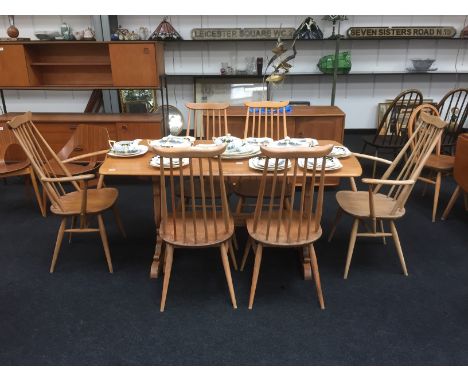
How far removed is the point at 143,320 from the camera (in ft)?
6.32

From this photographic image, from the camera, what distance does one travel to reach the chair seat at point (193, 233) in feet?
6.16

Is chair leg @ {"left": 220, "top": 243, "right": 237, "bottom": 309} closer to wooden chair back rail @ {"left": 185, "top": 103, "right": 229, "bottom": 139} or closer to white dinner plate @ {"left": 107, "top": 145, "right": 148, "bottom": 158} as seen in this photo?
white dinner plate @ {"left": 107, "top": 145, "right": 148, "bottom": 158}

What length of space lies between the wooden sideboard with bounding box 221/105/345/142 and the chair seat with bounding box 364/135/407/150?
381 mm

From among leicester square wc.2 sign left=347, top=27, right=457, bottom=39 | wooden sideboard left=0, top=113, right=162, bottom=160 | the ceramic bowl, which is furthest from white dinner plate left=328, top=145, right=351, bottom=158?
the ceramic bowl

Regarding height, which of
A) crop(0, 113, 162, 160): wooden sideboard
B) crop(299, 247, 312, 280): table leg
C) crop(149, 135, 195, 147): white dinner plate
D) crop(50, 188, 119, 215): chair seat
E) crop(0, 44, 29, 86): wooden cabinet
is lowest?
crop(299, 247, 312, 280): table leg

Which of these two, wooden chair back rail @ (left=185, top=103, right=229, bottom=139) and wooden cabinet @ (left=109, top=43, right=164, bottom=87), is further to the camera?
wooden cabinet @ (left=109, top=43, right=164, bottom=87)

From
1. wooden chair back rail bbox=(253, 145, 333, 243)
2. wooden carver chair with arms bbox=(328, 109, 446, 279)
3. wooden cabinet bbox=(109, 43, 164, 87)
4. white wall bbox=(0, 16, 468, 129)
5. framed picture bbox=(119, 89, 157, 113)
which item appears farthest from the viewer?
white wall bbox=(0, 16, 468, 129)

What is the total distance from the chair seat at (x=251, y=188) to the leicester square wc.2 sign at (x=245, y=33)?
267 centimetres

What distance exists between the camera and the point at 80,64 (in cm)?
379

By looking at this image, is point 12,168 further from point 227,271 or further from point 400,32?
point 400,32

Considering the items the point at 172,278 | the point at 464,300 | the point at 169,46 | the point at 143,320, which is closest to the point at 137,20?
the point at 169,46

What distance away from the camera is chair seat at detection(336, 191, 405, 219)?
2.17 metres

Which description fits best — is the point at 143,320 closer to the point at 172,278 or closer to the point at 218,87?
the point at 172,278

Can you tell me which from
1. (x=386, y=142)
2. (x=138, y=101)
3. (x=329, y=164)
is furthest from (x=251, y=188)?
(x=138, y=101)
